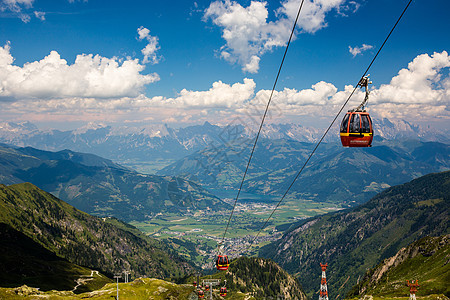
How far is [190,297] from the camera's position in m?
174

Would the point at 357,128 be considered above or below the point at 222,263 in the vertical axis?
above

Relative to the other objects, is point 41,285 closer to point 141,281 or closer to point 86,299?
point 141,281

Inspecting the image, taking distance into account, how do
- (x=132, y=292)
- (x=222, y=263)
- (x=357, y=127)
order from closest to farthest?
(x=357, y=127), (x=222, y=263), (x=132, y=292)

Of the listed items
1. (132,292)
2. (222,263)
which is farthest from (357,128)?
(132,292)

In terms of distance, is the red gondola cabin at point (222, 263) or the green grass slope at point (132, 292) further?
the green grass slope at point (132, 292)

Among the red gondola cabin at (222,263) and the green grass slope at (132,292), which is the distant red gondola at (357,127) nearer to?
the red gondola cabin at (222,263)

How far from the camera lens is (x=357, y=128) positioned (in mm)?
33625

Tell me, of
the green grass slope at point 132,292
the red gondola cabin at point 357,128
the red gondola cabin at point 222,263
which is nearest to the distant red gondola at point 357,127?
the red gondola cabin at point 357,128

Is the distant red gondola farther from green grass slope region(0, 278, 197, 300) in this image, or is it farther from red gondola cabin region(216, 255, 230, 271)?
green grass slope region(0, 278, 197, 300)

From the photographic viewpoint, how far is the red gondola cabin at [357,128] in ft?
109

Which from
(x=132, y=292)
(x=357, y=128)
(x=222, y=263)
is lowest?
(x=132, y=292)

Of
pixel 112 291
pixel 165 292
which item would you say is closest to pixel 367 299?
pixel 165 292

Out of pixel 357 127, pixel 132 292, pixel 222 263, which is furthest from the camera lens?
pixel 132 292

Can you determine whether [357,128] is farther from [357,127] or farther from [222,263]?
[222,263]
